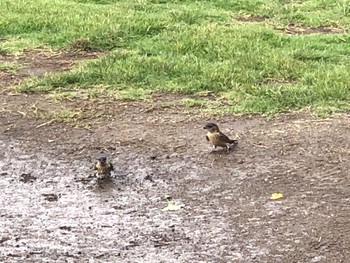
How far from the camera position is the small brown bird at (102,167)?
5441mm

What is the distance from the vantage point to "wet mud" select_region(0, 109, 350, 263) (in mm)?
4477

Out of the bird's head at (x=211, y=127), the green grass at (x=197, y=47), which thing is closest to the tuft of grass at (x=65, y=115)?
the green grass at (x=197, y=47)

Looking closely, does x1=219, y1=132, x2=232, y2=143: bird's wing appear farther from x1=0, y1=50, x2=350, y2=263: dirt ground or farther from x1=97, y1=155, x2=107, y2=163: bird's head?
x1=97, y1=155, x2=107, y2=163: bird's head

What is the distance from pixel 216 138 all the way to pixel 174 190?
634 millimetres

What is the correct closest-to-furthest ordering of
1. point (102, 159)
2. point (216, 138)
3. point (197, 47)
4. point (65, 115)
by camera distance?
point (102, 159), point (216, 138), point (65, 115), point (197, 47)

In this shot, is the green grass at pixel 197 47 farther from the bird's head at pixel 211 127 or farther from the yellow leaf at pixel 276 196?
the yellow leaf at pixel 276 196

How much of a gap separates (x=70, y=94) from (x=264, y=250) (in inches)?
125

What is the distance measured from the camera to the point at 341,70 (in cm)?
729

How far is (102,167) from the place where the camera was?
5.45m

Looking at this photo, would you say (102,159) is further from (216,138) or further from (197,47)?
(197,47)

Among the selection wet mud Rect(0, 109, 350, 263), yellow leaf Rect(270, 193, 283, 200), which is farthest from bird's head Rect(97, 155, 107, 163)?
yellow leaf Rect(270, 193, 283, 200)

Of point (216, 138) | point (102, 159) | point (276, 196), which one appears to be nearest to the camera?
point (276, 196)

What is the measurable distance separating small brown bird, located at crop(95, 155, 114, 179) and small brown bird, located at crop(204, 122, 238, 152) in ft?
2.48

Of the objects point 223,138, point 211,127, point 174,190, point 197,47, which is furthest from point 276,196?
point 197,47
